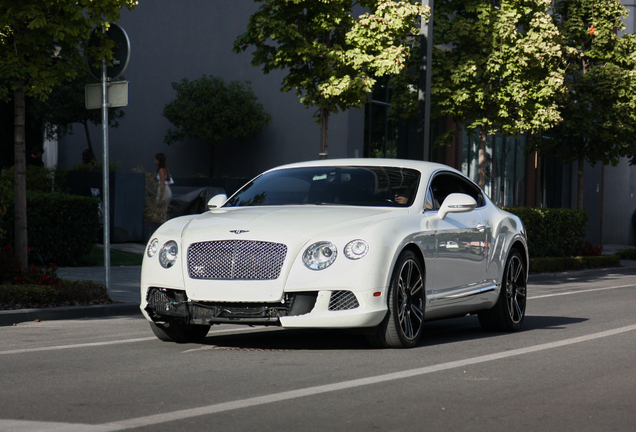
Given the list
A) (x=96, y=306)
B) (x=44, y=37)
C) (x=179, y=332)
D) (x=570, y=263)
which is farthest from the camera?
(x=570, y=263)

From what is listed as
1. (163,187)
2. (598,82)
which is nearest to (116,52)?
(163,187)

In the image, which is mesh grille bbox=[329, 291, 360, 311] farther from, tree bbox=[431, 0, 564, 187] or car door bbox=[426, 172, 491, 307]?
tree bbox=[431, 0, 564, 187]

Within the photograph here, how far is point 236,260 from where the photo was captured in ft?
22.8

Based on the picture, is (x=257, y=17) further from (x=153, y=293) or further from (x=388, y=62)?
(x=153, y=293)

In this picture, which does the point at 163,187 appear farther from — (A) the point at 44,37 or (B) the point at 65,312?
(B) the point at 65,312

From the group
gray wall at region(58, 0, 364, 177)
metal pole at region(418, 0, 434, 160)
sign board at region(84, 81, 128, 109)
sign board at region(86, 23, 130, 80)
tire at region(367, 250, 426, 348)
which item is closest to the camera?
tire at region(367, 250, 426, 348)

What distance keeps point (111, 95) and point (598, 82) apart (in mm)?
18390

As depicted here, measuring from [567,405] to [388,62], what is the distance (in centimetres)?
1080

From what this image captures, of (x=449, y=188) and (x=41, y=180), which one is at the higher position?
(x=449, y=188)

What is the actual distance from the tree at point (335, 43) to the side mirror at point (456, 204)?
306 inches

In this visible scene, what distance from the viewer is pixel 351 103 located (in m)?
16.5

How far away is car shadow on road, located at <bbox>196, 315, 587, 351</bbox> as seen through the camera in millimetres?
7615

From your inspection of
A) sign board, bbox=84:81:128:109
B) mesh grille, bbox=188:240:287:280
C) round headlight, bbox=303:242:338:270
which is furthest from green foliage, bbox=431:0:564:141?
mesh grille, bbox=188:240:287:280

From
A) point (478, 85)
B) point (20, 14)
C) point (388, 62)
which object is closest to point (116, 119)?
point (478, 85)
